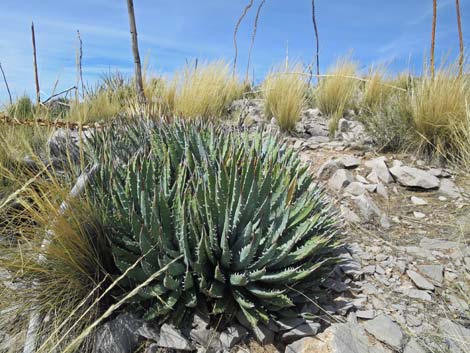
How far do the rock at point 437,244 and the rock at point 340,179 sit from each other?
2.81ft

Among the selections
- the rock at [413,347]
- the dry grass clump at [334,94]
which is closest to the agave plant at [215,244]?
the rock at [413,347]

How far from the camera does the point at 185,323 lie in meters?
1.98

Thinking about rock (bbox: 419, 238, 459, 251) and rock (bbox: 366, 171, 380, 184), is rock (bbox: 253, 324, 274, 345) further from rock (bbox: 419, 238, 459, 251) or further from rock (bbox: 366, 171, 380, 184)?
rock (bbox: 366, 171, 380, 184)

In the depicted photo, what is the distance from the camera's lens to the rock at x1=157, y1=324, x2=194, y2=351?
1.86 metres

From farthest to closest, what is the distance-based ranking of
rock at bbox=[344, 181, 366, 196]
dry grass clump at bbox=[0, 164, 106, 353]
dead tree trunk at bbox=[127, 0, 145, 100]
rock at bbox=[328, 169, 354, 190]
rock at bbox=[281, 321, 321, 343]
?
dead tree trunk at bbox=[127, 0, 145, 100], rock at bbox=[328, 169, 354, 190], rock at bbox=[344, 181, 366, 196], rock at bbox=[281, 321, 321, 343], dry grass clump at bbox=[0, 164, 106, 353]

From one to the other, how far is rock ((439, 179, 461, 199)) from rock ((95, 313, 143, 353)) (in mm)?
3039

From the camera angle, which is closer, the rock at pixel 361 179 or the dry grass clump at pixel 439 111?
the rock at pixel 361 179

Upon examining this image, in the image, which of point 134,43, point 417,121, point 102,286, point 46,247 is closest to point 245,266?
point 102,286

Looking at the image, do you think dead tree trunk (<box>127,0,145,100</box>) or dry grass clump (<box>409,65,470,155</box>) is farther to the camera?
dead tree trunk (<box>127,0,145,100</box>)

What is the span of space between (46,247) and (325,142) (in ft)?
12.0

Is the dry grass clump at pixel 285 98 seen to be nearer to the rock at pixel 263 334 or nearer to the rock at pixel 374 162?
the rock at pixel 374 162

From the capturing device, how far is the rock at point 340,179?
3613mm

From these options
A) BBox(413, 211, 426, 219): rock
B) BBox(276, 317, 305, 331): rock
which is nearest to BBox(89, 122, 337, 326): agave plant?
BBox(276, 317, 305, 331): rock

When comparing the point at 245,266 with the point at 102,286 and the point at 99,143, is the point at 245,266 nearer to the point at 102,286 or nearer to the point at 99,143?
the point at 102,286
